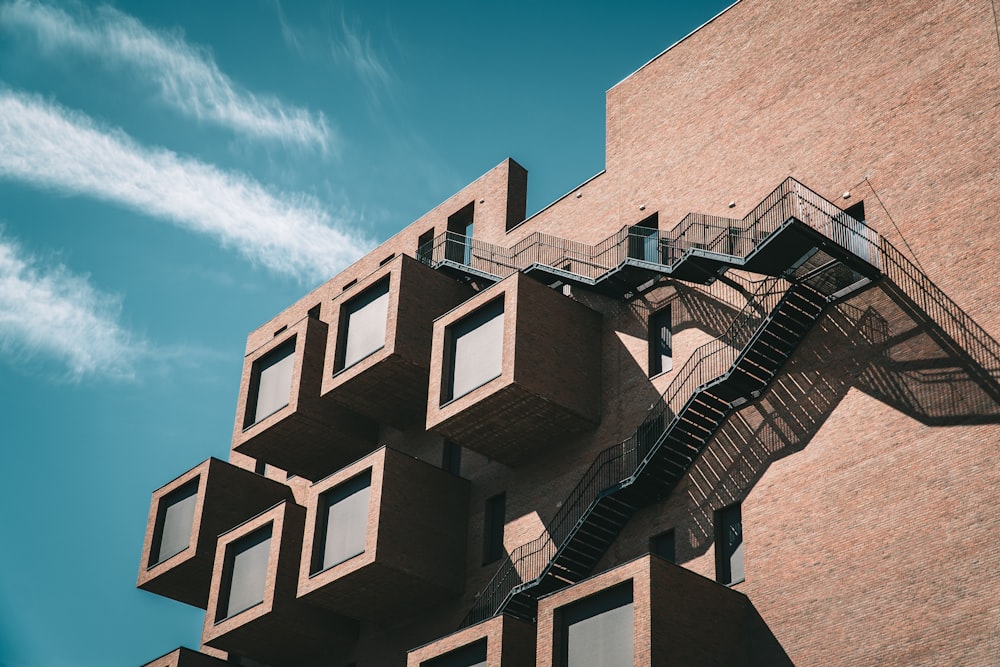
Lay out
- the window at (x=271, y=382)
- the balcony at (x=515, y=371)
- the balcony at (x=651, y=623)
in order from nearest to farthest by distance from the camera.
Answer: the balcony at (x=651, y=623), the balcony at (x=515, y=371), the window at (x=271, y=382)

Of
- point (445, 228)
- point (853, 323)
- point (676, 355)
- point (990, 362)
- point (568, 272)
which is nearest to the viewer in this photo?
point (990, 362)

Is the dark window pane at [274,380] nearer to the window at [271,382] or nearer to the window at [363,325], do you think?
the window at [271,382]

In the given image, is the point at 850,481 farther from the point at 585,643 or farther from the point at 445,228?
the point at 445,228

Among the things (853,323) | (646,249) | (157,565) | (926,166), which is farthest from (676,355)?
(157,565)

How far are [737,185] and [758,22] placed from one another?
596 centimetres

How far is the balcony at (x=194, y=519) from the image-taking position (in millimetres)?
52625

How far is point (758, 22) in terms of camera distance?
143 feet

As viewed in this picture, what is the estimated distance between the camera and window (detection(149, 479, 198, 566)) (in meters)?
53.4

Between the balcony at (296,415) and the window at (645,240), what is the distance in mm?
14163

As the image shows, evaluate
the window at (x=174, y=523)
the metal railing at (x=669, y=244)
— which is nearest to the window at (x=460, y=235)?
the metal railing at (x=669, y=244)

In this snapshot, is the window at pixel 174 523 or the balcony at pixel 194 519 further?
the window at pixel 174 523

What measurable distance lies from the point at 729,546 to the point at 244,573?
64.9 feet

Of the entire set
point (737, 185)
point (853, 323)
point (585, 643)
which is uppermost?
point (737, 185)

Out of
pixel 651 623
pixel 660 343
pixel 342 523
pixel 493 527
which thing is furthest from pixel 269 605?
pixel 651 623
